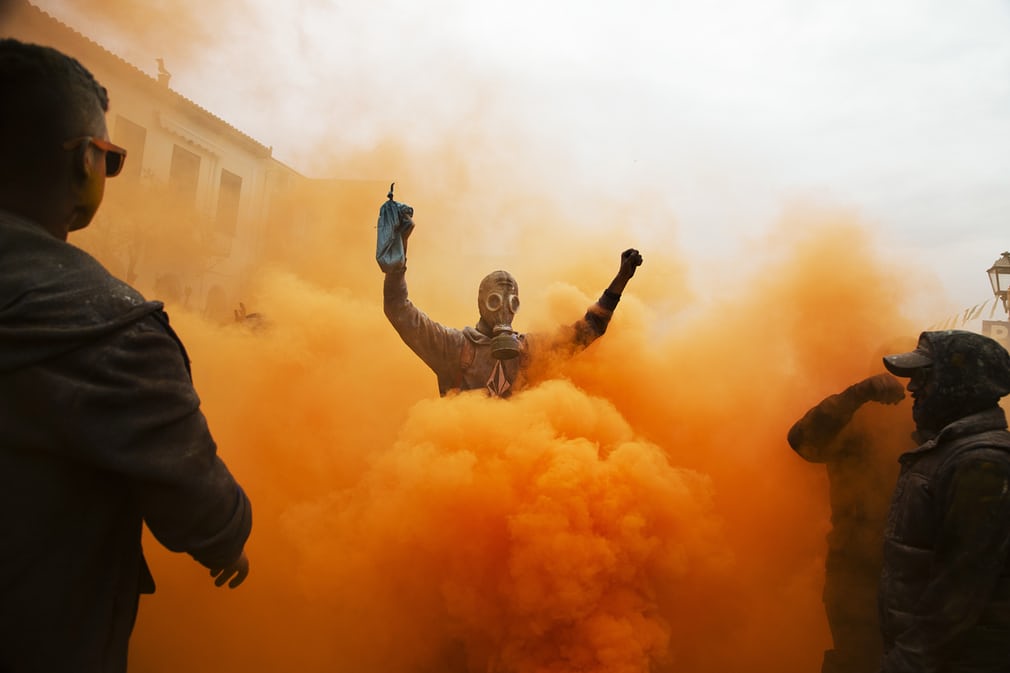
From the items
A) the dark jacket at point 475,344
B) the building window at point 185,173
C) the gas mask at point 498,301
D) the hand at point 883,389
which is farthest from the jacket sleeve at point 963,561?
the building window at point 185,173

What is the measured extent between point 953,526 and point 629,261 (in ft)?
8.41

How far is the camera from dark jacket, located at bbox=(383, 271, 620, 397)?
445cm

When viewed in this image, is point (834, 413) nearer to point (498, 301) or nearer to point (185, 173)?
point (498, 301)

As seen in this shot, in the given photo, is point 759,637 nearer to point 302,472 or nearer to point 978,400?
point 978,400

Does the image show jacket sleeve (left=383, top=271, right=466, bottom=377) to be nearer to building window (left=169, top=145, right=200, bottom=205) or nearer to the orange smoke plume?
the orange smoke plume

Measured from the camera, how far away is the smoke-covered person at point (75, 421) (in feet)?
4.21

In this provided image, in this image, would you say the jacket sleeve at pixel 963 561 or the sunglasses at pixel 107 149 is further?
the jacket sleeve at pixel 963 561

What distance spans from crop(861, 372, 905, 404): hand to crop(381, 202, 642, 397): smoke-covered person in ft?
5.71

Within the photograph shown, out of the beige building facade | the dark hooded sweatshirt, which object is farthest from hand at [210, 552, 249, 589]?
the beige building facade

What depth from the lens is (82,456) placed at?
1.33 m

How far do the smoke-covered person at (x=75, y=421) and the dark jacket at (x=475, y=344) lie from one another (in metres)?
2.82

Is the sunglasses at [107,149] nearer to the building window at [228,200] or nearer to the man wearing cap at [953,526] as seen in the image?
the man wearing cap at [953,526]

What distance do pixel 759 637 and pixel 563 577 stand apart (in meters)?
Answer: 2.19

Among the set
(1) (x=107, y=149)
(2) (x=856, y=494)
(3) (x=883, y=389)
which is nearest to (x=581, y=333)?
(3) (x=883, y=389)
